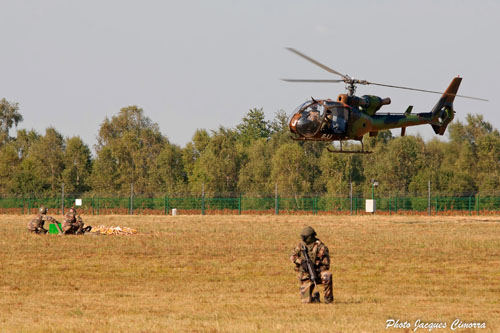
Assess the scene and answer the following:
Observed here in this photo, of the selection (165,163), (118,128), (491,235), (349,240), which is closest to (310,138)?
(349,240)

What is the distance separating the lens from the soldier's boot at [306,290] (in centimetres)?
1649

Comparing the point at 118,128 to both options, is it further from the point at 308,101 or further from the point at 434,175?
the point at 308,101

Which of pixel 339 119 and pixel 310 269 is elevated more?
pixel 339 119

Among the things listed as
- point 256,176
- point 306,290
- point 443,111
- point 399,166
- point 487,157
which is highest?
point 487,157

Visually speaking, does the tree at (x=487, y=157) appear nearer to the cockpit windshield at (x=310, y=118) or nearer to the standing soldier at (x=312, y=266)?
the cockpit windshield at (x=310, y=118)

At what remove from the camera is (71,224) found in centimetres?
3556

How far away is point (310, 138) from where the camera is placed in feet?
123

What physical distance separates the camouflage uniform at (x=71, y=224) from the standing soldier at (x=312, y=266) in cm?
2081

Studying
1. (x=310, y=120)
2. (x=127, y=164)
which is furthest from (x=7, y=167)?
(x=310, y=120)

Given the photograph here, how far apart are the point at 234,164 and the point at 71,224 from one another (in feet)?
198

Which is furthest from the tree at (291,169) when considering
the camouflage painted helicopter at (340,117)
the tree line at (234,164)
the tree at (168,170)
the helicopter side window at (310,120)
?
the helicopter side window at (310,120)

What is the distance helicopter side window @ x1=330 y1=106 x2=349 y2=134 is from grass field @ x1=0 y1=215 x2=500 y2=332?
5.05m

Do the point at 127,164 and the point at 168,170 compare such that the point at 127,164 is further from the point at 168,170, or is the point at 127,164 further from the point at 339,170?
the point at 339,170

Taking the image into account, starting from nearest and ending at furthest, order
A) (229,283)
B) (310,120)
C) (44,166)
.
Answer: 1. (229,283)
2. (310,120)
3. (44,166)
